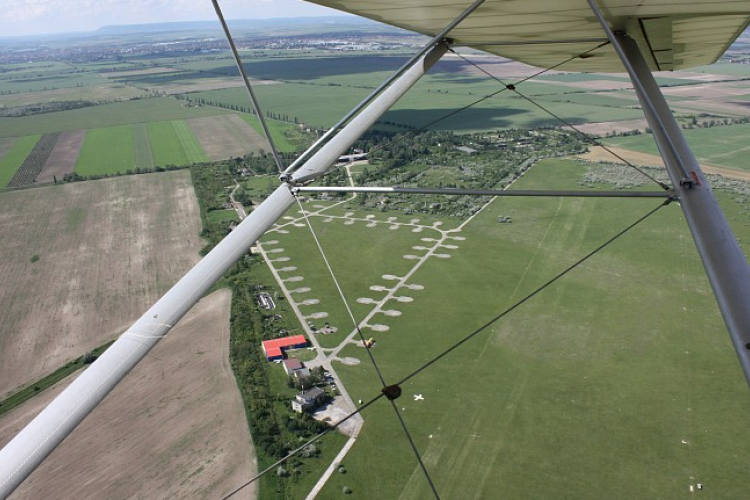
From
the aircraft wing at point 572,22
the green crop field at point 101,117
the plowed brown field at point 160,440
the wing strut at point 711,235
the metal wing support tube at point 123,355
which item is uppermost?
the aircraft wing at point 572,22

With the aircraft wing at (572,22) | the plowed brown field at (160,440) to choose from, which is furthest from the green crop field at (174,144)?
the aircraft wing at (572,22)

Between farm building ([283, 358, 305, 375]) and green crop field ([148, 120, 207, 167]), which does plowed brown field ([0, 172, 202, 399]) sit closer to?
green crop field ([148, 120, 207, 167])

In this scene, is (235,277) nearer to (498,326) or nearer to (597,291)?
(498,326)

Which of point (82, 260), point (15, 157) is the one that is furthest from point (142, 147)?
point (82, 260)

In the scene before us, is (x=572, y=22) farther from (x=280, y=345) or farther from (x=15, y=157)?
(x=15, y=157)

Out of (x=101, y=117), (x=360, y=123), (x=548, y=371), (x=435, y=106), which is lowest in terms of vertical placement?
(x=101, y=117)

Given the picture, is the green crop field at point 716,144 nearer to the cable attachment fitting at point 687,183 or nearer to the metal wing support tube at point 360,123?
the metal wing support tube at point 360,123

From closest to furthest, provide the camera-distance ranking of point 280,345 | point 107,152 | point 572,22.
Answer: point 572,22
point 280,345
point 107,152
